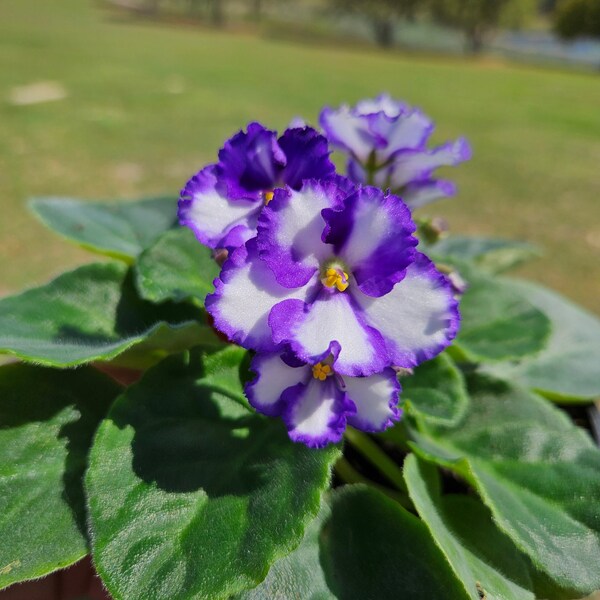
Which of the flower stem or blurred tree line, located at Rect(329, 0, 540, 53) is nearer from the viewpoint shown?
the flower stem

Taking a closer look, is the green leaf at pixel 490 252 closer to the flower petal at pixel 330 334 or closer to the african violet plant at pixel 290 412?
the african violet plant at pixel 290 412

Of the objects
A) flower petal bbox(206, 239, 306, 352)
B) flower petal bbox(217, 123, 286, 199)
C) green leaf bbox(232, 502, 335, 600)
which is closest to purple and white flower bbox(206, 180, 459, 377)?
flower petal bbox(206, 239, 306, 352)

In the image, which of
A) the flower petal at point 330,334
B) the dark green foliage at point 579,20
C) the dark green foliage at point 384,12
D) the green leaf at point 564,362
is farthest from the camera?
the dark green foliage at point 384,12

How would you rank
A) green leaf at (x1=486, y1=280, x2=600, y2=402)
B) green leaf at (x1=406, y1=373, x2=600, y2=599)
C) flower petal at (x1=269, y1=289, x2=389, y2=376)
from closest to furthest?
flower petal at (x1=269, y1=289, x2=389, y2=376) → green leaf at (x1=406, y1=373, x2=600, y2=599) → green leaf at (x1=486, y1=280, x2=600, y2=402)

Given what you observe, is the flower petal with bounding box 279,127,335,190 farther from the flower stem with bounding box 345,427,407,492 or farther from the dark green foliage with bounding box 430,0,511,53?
the dark green foliage with bounding box 430,0,511,53

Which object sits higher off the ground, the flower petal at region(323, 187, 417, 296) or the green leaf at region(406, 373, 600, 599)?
the flower petal at region(323, 187, 417, 296)

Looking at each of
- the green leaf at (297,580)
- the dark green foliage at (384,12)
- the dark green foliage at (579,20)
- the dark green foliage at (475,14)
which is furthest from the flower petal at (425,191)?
the dark green foliage at (579,20)

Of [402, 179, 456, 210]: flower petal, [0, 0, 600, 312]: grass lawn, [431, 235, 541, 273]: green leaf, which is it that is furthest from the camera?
[0, 0, 600, 312]: grass lawn

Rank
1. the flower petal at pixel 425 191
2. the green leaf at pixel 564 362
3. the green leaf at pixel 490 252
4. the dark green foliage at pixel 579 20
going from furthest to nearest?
1. the dark green foliage at pixel 579 20
2. the green leaf at pixel 490 252
3. the green leaf at pixel 564 362
4. the flower petal at pixel 425 191
